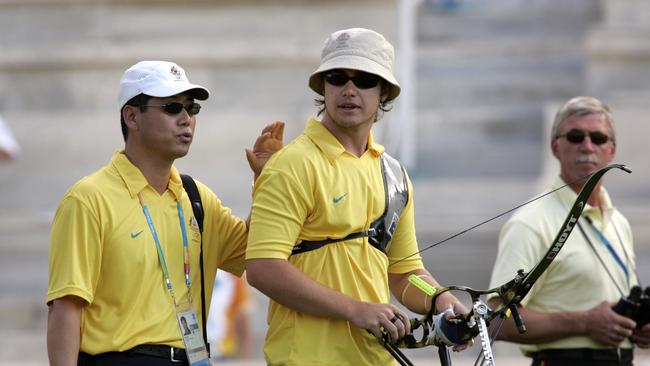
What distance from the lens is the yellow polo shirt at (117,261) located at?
596cm

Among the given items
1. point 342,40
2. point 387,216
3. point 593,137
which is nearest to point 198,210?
point 387,216

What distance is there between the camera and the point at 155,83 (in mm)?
6188

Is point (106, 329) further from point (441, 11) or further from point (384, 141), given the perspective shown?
point (441, 11)

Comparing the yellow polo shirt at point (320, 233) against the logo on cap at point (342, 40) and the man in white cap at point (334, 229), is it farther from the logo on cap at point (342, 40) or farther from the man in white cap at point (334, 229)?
the logo on cap at point (342, 40)

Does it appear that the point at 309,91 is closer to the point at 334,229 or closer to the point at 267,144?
the point at 267,144

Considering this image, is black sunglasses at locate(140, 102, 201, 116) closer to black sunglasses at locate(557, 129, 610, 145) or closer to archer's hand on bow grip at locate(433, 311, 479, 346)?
archer's hand on bow grip at locate(433, 311, 479, 346)

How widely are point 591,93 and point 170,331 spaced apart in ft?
30.5

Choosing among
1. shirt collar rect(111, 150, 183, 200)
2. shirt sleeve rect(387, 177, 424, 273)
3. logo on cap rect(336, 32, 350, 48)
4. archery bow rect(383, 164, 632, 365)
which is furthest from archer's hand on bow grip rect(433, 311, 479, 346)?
shirt collar rect(111, 150, 183, 200)

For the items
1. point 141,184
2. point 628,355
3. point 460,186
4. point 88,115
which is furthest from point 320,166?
point 88,115

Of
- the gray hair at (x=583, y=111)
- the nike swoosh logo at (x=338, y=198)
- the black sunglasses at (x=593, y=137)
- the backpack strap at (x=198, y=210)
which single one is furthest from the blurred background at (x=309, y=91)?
the nike swoosh logo at (x=338, y=198)

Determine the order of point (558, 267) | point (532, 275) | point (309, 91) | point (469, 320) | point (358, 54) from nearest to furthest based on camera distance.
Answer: point (469, 320)
point (532, 275)
point (358, 54)
point (558, 267)
point (309, 91)

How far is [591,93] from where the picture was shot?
14758 millimetres

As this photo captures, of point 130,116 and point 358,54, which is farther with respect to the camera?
point 130,116

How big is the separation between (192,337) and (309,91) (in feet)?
31.0
